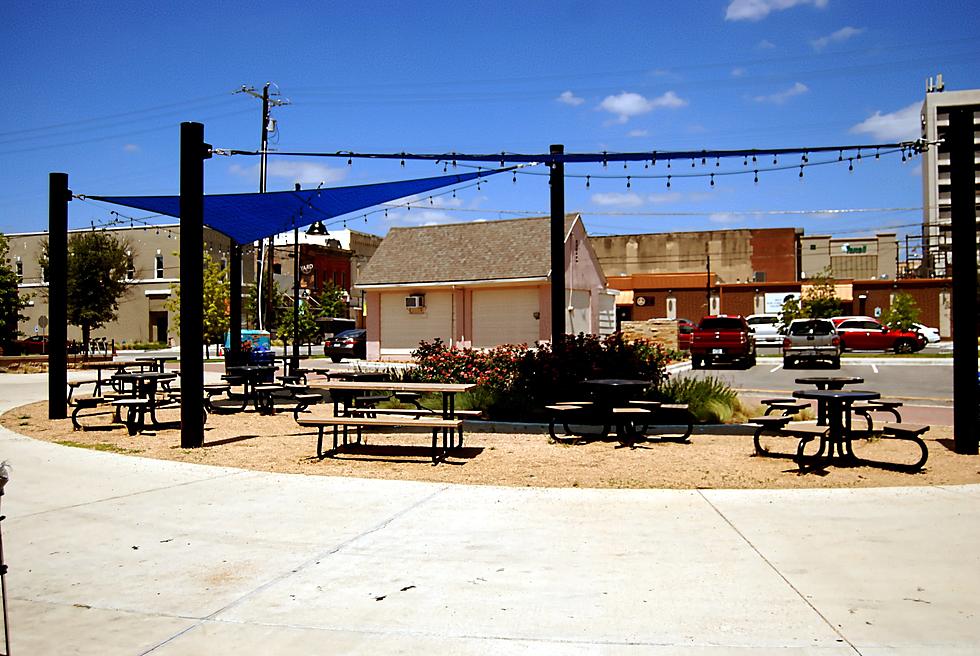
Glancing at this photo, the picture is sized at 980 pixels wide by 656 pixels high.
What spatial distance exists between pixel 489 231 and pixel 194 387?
26714 mm

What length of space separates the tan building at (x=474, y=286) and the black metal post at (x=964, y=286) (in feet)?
76.2

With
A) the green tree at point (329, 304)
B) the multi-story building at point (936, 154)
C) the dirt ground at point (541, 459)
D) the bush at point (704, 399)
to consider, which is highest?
the multi-story building at point (936, 154)

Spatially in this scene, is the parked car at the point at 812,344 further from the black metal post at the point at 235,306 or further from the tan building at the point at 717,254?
the tan building at the point at 717,254

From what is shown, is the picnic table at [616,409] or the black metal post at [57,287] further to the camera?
the black metal post at [57,287]

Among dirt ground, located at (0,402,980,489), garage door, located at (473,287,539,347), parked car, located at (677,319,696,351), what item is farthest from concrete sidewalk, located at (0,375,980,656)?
parked car, located at (677,319,696,351)

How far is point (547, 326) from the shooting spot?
1328 inches

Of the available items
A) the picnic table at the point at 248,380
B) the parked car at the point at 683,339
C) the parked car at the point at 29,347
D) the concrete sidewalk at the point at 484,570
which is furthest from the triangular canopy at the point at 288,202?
the parked car at the point at 29,347

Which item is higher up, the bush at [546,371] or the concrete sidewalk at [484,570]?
the bush at [546,371]

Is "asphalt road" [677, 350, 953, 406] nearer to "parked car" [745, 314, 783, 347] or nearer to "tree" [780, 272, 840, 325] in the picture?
"parked car" [745, 314, 783, 347]

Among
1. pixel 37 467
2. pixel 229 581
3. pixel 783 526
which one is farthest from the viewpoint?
pixel 37 467

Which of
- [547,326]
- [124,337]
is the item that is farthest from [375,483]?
[124,337]

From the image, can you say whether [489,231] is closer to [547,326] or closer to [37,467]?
[547,326]

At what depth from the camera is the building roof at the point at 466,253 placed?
3456cm

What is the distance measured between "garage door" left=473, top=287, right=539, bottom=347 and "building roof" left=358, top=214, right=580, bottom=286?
0.92 meters
